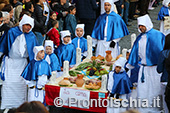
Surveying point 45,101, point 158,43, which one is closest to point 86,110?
point 45,101

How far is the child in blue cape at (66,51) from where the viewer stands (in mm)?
9258

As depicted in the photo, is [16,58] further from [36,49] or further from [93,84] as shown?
[93,84]

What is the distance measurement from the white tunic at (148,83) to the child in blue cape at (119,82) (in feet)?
1.56

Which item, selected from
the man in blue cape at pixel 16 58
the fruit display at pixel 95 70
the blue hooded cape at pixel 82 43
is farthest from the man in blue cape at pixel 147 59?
the man in blue cape at pixel 16 58

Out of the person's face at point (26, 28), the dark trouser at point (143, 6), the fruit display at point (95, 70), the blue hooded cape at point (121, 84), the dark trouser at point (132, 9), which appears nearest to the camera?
the blue hooded cape at point (121, 84)

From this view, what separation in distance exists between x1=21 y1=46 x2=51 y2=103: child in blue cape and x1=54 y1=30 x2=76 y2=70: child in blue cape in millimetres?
1081

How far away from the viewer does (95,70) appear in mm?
8781

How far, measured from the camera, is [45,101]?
26.8 feet

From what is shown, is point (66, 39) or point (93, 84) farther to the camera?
point (66, 39)

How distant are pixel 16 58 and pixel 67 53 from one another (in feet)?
4.36

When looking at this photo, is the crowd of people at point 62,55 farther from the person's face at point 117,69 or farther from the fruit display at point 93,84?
the fruit display at point 93,84

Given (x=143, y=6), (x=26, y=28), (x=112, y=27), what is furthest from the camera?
(x=143, y=6)

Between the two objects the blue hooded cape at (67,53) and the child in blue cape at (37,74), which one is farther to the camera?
the blue hooded cape at (67,53)

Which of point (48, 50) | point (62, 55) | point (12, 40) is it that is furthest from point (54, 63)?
point (12, 40)
